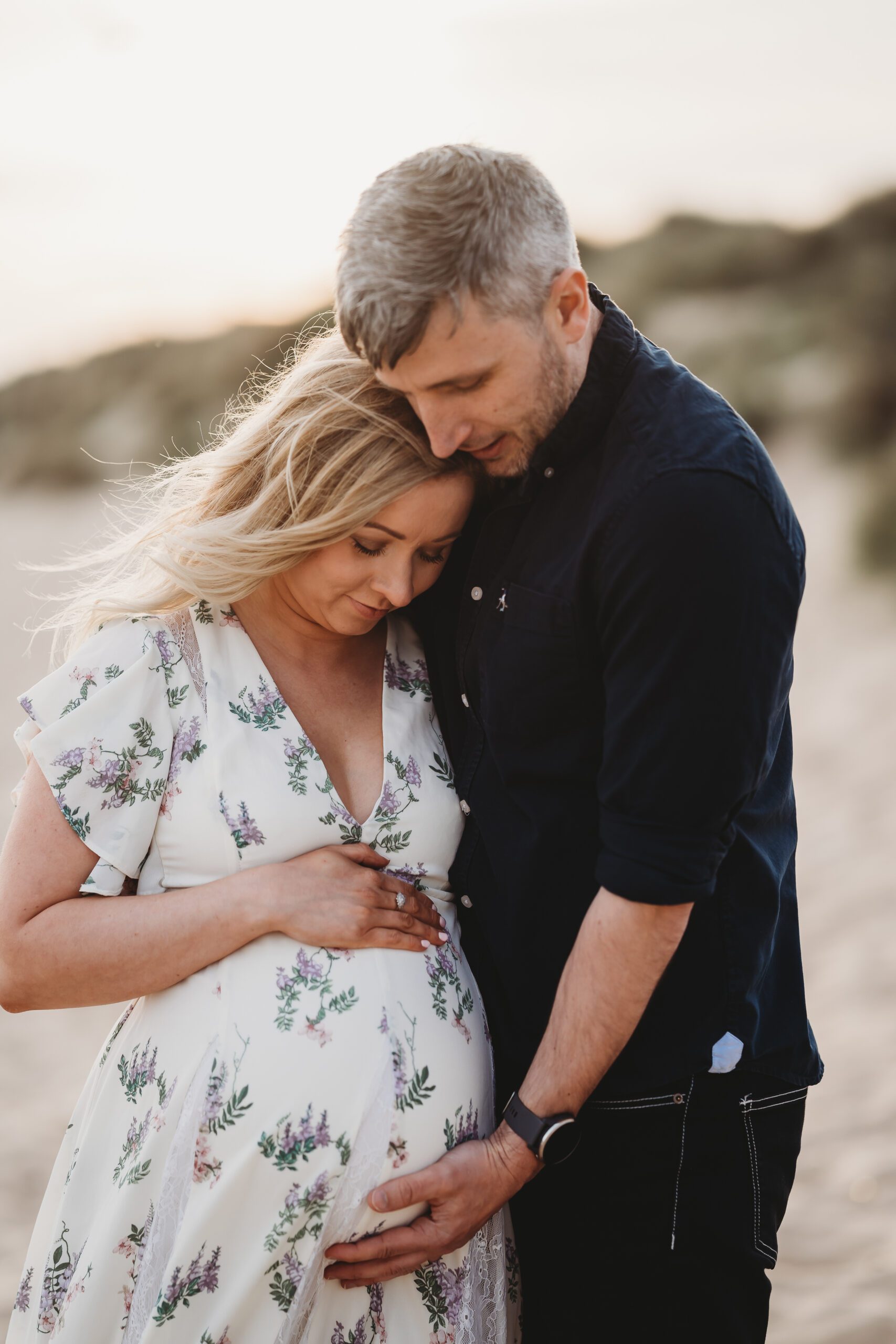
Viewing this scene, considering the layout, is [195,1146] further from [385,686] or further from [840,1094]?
[840,1094]

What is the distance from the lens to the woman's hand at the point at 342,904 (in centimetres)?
170

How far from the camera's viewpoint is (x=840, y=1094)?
4.66 m

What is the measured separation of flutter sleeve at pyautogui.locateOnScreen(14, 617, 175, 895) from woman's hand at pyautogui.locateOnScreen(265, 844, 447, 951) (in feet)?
0.69

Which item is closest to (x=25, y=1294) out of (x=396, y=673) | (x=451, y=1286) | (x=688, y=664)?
(x=451, y=1286)

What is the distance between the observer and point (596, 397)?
159 cm

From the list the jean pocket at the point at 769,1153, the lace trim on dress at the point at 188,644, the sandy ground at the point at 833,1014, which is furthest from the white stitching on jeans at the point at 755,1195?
the sandy ground at the point at 833,1014

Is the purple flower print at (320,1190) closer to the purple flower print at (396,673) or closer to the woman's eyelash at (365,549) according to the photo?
the purple flower print at (396,673)

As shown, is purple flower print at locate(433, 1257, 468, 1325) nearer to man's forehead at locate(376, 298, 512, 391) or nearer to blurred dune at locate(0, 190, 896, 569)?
man's forehead at locate(376, 298, 512, 391)

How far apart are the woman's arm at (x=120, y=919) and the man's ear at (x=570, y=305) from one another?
0.89 meters

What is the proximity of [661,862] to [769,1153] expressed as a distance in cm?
64

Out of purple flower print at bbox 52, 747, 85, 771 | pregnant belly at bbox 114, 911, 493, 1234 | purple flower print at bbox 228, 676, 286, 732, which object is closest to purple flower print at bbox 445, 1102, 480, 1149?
pregnant belly at bbox 114, 911, 493, 1234

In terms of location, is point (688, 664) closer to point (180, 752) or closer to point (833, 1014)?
point (180, 752)

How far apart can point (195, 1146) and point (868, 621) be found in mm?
7940

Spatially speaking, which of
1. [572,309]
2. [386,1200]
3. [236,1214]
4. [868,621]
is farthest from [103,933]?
[868,621]
